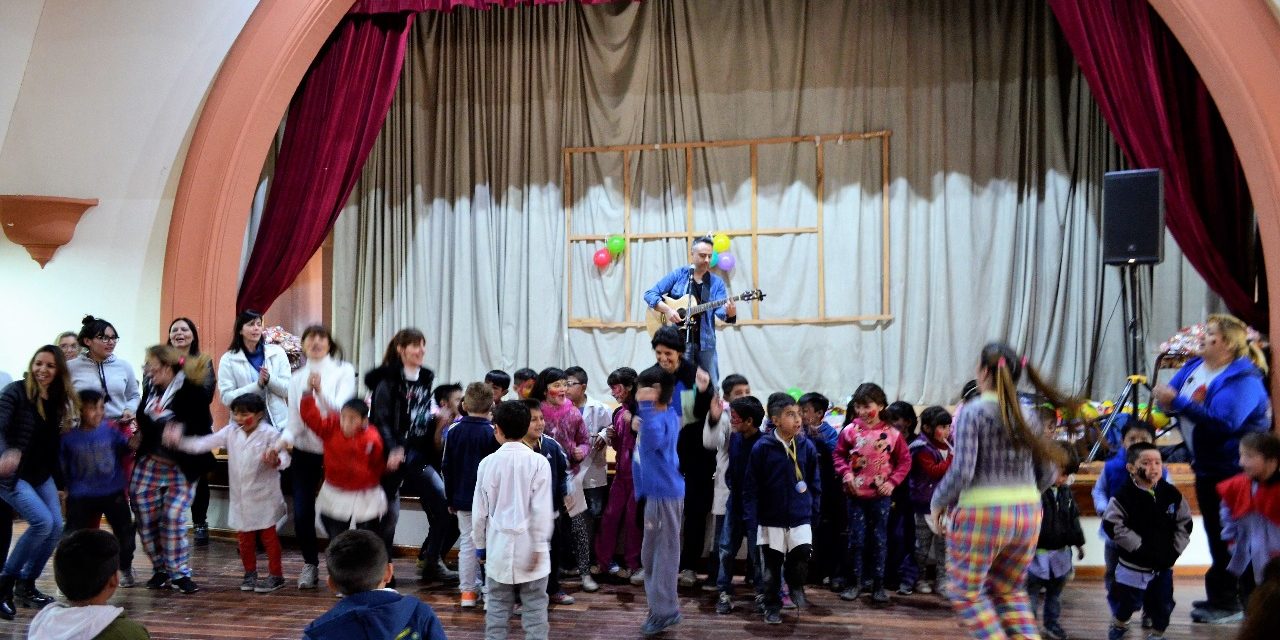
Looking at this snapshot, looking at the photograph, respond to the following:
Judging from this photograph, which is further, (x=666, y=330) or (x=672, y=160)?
(x=672, y=160)

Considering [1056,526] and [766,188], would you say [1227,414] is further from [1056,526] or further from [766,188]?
[766,188]

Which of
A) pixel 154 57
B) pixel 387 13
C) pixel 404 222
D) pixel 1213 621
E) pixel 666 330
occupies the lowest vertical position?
pixel 1213 621

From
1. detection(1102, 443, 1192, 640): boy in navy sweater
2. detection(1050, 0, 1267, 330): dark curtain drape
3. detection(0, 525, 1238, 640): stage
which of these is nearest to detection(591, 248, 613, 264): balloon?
detection(0, 525, 1238, 640): stage

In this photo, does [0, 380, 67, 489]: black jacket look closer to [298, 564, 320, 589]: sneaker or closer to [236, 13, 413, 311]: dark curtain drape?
[298, 564, 320, 589]: sneaker

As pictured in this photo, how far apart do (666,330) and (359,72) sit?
4.32m

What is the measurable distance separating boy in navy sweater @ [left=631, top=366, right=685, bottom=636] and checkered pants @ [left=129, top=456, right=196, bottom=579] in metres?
2.50

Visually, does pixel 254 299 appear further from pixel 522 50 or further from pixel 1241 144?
pixel 1241 144

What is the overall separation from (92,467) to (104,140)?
324 cm

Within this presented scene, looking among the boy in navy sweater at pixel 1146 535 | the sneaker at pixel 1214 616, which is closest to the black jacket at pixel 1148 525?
the boy in navy sweater at pixel 1146 535

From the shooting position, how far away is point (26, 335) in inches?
305

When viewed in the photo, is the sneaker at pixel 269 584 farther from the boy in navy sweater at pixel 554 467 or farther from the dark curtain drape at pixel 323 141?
the dark curtain drape at pixel 323 141

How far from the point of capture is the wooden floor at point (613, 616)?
4926 millimetres

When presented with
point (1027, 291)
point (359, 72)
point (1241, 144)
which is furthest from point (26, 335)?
point (1241, 144)

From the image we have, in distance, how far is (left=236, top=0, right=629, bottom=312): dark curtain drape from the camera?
816 centimetres
